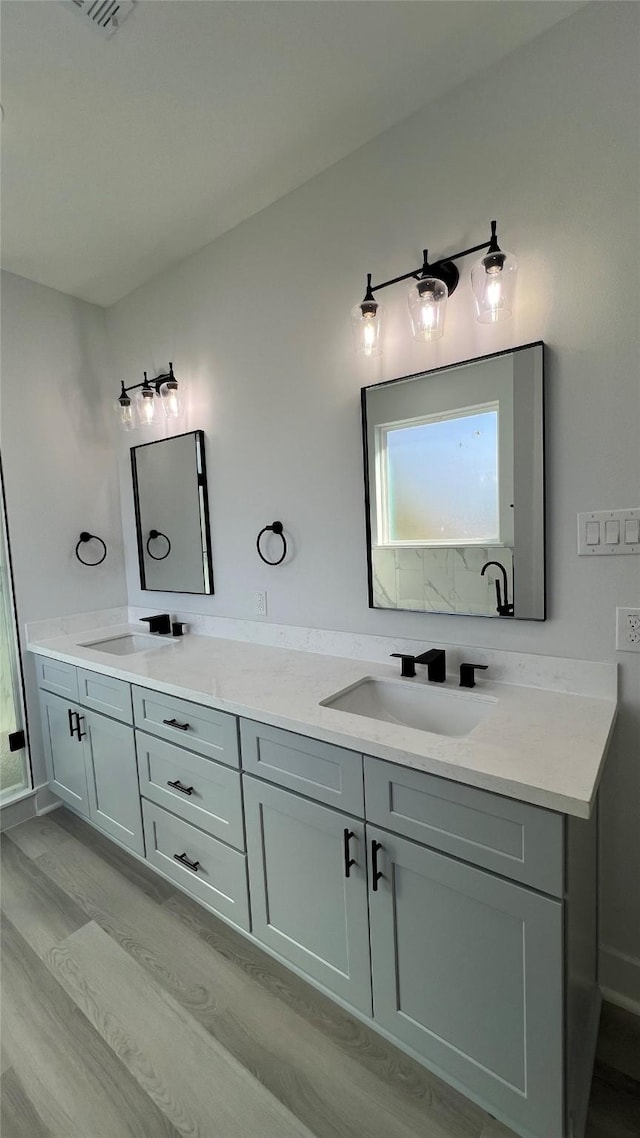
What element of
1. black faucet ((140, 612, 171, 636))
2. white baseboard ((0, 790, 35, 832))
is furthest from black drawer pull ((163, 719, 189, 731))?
white baseboard ((0, 790, 35, 832))

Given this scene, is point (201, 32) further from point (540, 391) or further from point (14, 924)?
point (14, 924)

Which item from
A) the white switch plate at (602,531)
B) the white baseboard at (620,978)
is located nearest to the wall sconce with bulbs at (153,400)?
the white switch plate at (602,531)

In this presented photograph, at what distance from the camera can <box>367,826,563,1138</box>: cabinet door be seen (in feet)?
3.29

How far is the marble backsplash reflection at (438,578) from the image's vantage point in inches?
61.9

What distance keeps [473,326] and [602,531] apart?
0.77m

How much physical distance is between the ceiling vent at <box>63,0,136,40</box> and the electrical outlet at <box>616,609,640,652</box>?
2116 mm

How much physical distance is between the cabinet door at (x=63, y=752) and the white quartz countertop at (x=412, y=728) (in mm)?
376

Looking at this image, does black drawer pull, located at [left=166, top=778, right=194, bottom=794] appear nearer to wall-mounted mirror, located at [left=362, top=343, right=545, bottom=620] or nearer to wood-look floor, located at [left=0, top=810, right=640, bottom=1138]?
wood-look floor, located at [left=0, top=810, right=640, bottom=1138]

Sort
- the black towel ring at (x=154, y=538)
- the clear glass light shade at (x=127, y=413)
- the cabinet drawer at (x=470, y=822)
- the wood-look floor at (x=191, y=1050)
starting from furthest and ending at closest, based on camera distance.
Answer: the black towel ring at (x=154, y=538) → the clear glass light shade at (x=127, y=413) → the wood-look floor at (x=191, y=1050) → the cabinet drawer at (x=470, y=822)

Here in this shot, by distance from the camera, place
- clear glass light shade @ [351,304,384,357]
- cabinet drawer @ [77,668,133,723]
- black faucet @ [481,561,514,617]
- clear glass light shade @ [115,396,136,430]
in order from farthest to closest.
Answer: clear glass light shade @ [115,396,136,430]
cabinet drawer @ [77,668,133,723]
clear glass light shade @ [351,304,384,357]
black faucet @ [481,561,514,617]

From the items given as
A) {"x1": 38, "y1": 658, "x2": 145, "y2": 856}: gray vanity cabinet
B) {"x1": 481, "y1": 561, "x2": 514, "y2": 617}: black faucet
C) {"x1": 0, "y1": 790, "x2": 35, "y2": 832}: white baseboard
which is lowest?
{"x1": 0, "y1": 790, "x2": 35, "y2": 832}: white baseboard

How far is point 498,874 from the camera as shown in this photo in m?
1.03

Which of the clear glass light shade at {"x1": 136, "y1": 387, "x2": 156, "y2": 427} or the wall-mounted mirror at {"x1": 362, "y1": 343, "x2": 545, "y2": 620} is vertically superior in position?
the clear glass light shade at {"x1": 136, "y1": 387, "x2": 156, "y2": 427}

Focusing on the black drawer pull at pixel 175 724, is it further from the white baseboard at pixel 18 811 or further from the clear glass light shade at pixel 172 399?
the clear glass light shade at pixel 172 399
